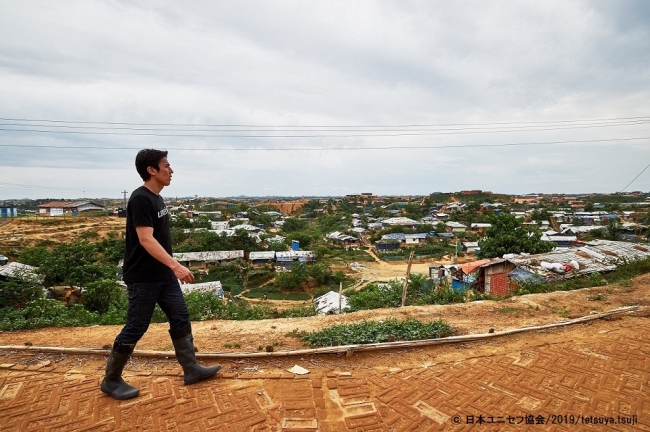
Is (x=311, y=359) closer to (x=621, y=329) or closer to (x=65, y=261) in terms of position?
(x=621, y=329)

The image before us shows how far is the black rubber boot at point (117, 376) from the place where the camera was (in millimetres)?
2467

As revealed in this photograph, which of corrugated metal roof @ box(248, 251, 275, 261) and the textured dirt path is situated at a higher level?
the textured dirt path

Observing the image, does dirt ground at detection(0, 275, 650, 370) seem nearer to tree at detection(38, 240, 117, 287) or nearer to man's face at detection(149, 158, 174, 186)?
man's face at detection(149, 158, 174, 186)

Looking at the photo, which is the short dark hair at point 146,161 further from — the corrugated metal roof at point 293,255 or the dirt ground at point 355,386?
the corrugated metal roof at point 293,255

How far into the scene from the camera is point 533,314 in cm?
518

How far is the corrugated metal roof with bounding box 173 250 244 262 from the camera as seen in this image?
28.5m

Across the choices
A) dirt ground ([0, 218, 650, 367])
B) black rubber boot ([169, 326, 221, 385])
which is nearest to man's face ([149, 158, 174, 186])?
black rubber boot ([169, 326, 221, 385])

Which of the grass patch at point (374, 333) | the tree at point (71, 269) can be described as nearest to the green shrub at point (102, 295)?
the tree at point (71, 269)

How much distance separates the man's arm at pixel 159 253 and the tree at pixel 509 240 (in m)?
15.8

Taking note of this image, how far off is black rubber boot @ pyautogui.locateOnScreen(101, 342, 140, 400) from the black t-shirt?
49 cm

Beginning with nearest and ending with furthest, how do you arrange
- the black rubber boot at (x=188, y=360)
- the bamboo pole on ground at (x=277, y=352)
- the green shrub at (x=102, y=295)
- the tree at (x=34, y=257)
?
the black rubber boot at (x=188, y=360), the bamboo pole on ground at (x=277, y=352), the green shrub at (x=102, y=295), the tree at (x=34, y=257)

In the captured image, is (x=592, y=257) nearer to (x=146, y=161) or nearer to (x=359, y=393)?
(x=359, y=393)

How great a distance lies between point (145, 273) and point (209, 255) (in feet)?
93.6

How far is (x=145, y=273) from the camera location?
2.45 m
